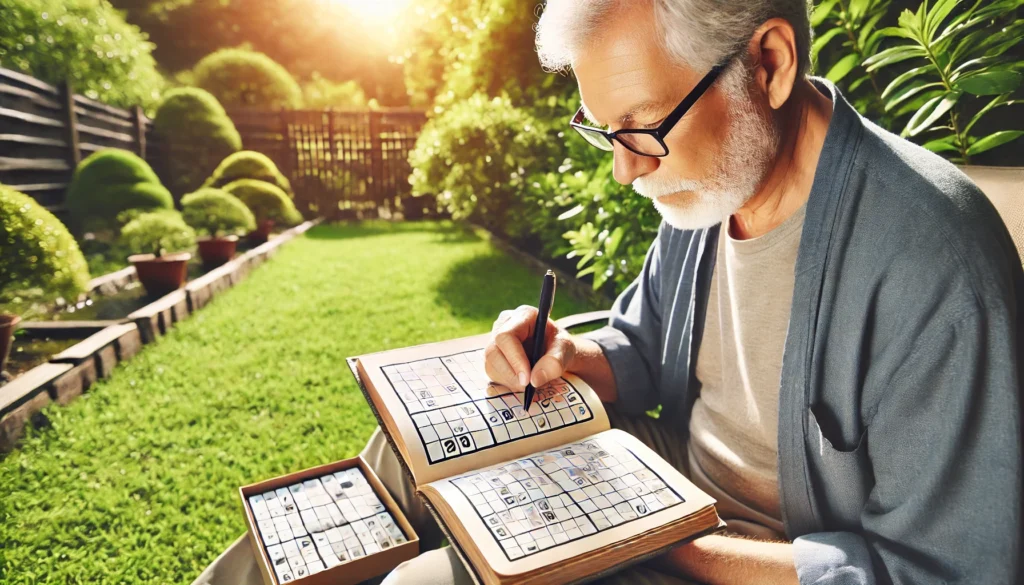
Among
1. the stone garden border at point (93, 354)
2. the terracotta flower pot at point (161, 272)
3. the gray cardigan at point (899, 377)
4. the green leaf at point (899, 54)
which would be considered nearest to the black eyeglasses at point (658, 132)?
the gray cardigan at point (899, 377)

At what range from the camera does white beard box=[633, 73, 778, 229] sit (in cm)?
104

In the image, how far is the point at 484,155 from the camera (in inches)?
219

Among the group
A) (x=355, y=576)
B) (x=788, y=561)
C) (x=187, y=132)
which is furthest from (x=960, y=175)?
(x=187, y=132)

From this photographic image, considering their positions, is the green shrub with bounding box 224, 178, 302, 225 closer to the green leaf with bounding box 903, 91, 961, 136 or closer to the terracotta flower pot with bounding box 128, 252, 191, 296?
the terracotta flower pot with bounding box 128, 252, 191, 296

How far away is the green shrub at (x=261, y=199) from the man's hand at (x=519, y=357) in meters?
6.82

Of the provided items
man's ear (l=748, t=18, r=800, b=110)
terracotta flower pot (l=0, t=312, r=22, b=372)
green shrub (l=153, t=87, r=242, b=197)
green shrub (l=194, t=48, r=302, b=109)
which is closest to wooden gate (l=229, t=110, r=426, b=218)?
green shrub (l=194, t=48, r=302, b=109)

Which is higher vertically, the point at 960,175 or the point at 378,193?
the point at 960,175

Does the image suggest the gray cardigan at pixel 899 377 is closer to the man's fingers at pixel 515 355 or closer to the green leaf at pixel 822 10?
the man's fingers at pixel 515 355

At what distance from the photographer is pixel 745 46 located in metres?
0.99

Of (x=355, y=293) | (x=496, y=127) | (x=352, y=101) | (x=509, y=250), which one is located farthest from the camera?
(x=352, y=101)

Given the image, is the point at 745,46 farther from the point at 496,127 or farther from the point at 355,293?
the point at 496,127

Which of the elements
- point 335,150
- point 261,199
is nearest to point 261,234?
point 261,199

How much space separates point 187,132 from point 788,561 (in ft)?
29.4

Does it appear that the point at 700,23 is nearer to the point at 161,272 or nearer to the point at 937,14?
the point at 937,14
